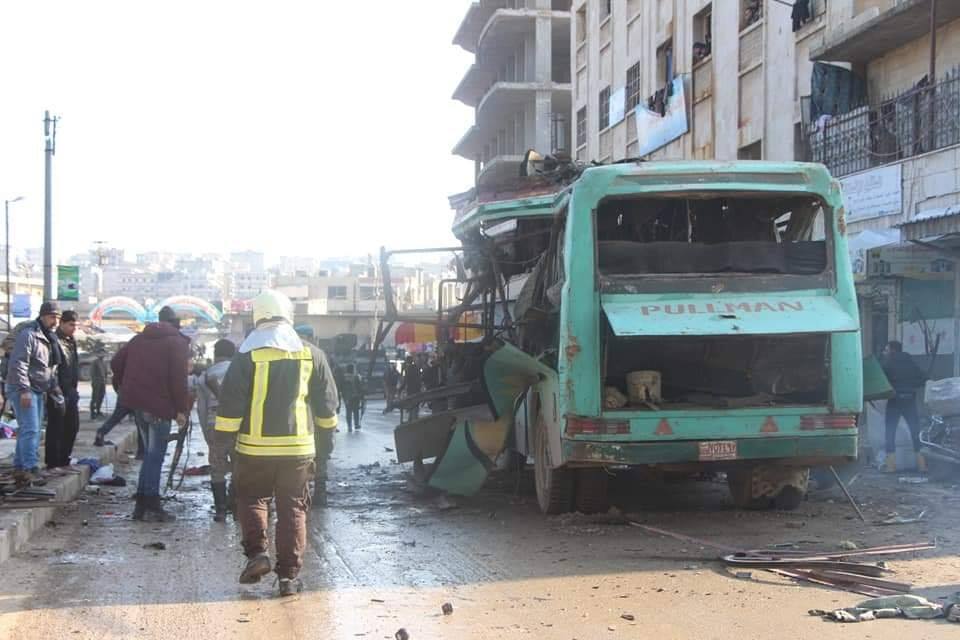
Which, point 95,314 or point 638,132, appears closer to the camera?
point 638,132

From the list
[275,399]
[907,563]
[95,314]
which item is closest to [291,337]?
[275,399]

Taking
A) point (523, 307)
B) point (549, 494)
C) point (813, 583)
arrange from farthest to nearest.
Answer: point (523, 307), point (549, 494), point (813, 583)

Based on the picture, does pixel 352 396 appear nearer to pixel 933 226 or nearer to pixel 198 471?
pixel 198 471

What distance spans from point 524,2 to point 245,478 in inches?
1668

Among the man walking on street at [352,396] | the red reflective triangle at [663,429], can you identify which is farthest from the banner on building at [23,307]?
the red reflective triangle at [663,429]

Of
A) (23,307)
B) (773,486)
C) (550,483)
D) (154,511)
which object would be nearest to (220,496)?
(154,511)

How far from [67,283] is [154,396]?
22.3 meters

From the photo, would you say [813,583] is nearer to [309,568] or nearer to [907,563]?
[907,563]

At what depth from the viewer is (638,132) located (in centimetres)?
2923

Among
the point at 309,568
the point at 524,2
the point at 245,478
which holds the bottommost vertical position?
the point at 309,568

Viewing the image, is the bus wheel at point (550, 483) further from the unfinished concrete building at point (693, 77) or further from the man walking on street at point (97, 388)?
the man walking on street at point (97, 388)

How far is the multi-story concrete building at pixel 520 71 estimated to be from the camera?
1747 inches

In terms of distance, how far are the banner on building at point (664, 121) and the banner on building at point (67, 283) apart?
601 inches

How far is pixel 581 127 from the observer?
36.4m
